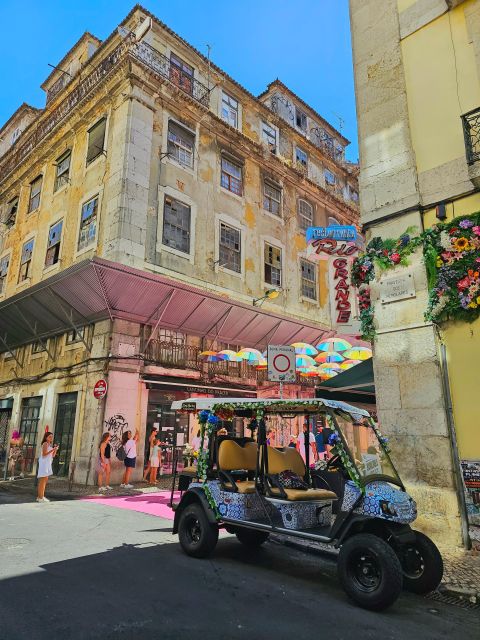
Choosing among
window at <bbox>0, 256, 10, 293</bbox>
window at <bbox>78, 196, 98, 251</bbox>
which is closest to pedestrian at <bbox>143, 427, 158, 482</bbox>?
window at <bbox>78, 196, 98, 251</bbox>

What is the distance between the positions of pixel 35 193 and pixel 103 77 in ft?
23.9

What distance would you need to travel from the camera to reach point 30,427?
1839cm

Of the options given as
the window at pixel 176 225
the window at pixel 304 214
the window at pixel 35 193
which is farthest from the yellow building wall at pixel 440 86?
the window at pixel 35 193

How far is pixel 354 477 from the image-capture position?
198 inches

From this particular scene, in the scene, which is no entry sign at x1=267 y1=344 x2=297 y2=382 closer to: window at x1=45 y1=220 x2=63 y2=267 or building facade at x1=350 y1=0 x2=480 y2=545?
building facade at x1=350 y1=0 x2=480 y2=545

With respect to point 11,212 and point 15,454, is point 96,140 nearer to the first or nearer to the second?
point 11,212

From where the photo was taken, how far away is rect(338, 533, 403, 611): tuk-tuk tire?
4258 mm

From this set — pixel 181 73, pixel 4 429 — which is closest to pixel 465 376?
pixel 181 73

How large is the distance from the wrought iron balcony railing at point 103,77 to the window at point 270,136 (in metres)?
3.87

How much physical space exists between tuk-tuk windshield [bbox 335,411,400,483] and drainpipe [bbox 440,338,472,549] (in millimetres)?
1984

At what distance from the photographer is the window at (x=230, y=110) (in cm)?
2120

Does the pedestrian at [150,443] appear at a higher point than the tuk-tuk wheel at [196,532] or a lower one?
higher

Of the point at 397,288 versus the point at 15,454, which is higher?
the point at 397,288

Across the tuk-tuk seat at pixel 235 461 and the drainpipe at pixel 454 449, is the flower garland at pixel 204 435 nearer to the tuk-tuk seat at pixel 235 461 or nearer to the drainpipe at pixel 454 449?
the tuk-tuk seat at pixel 235 461
